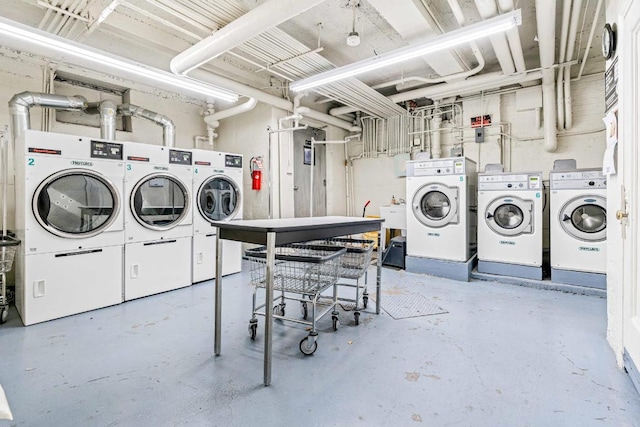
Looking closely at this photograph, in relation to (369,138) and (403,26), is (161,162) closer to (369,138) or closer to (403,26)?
(403,26)

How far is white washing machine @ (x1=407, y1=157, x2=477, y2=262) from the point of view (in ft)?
13.9

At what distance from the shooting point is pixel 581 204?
3.64m

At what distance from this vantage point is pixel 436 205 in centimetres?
456

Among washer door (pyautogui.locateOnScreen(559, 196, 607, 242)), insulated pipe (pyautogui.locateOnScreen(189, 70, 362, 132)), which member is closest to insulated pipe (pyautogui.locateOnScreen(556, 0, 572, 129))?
washer door (pyautogui.locateOnScreen(559, 196, 607, 242))

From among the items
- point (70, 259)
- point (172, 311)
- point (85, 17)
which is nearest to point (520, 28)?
point (85, 17)

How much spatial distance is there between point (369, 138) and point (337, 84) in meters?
2.42

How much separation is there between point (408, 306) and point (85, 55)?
390 centimetres

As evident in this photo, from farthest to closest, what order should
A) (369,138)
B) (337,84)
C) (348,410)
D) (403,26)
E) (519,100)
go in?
(369,138)
(519,100)
(337,84)
(403,26)
(348,410)

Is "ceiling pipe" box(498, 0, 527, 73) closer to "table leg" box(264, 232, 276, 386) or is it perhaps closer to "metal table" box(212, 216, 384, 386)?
"metal table" box(212, 216, 384, 386)

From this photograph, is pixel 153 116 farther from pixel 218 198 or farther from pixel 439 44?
pixel 439 44

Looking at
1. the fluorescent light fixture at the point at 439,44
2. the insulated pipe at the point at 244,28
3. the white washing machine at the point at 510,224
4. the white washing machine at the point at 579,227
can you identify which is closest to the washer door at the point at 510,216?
the white washing machine at the point at 510,224

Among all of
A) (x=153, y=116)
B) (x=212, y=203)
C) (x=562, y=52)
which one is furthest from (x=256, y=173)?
(x=562, y=52)

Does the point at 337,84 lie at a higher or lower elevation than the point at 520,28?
lower

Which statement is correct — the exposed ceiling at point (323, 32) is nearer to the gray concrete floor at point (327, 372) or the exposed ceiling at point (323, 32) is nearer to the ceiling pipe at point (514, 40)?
the ceiling pipe at point (514, 40)
